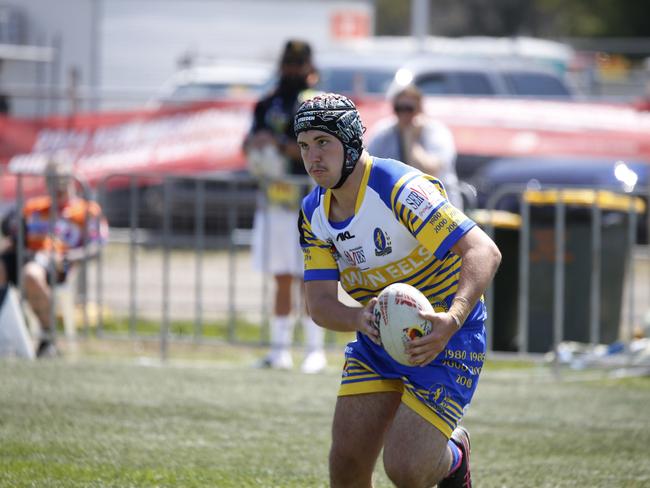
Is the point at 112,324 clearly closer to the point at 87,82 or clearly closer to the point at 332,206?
the point at 332,206

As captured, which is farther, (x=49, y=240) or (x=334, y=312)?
(x=49, y=240)

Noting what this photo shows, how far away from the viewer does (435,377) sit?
4895 mm

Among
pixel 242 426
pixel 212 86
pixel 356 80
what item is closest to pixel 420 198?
pixel 242 426

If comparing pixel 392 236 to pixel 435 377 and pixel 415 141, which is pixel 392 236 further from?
pixel 415 141

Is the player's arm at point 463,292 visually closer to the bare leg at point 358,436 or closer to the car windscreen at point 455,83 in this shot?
the bare leg at point 358,436

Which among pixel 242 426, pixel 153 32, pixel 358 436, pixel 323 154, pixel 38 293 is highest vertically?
pixel 153 32

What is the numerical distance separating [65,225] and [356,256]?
234 inches

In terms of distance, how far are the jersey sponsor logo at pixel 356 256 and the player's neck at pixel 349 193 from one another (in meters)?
0.14

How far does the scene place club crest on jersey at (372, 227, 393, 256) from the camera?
491 centimetres

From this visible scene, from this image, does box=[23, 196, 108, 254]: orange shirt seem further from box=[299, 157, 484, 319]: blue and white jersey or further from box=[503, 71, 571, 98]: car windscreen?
box=[503, 71, 571, 98]: car windscreen

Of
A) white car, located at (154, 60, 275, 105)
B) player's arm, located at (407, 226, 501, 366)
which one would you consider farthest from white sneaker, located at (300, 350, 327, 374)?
white car, located at (154, 60, 275, 105)

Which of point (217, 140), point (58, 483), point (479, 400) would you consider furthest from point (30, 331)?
point (217, 140)

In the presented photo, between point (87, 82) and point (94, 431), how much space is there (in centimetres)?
1830

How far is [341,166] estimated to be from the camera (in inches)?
191
